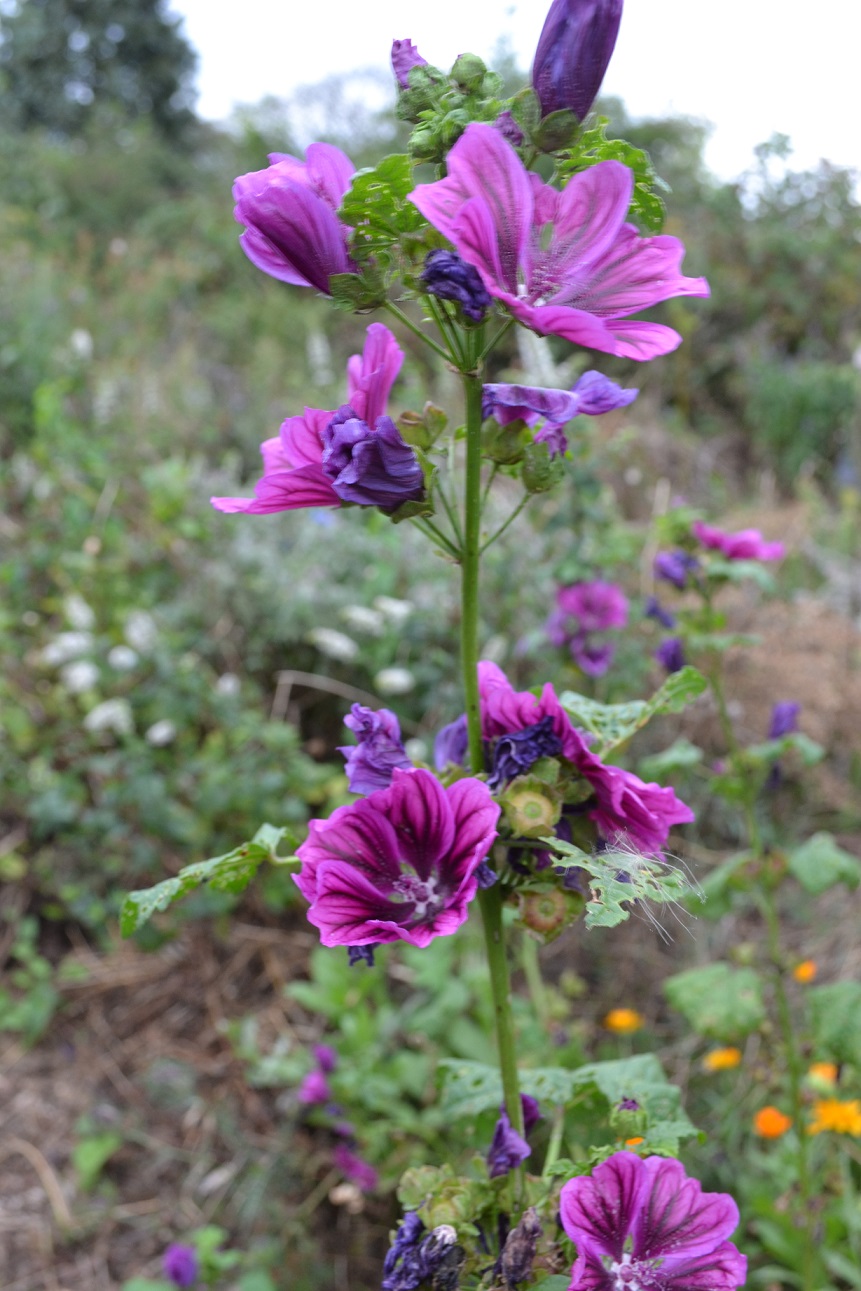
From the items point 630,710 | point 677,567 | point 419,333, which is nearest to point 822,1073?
point 677,567

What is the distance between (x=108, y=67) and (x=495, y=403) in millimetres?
21180

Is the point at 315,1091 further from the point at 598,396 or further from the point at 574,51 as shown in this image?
the point at 574,51

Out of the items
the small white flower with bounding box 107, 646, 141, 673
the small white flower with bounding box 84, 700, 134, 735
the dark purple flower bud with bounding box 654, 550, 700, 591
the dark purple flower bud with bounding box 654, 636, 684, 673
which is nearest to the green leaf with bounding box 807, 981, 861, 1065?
the dark purple flower bud with bounding box 654, 636, 684, 673

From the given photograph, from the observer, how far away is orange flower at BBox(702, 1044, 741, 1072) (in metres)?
2.16

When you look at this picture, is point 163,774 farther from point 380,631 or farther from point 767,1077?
point 767,1077

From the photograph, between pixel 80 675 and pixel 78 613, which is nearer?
pixel 80 675

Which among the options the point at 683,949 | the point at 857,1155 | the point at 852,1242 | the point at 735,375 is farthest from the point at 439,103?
the point at 735,375

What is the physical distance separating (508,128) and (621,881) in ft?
1.95

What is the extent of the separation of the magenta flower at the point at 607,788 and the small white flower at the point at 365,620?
86.0 inches

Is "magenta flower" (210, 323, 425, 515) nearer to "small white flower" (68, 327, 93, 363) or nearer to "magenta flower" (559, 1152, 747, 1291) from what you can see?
"magenta flower" (559, 1152, 747, 1291)

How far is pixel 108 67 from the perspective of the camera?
718 inches

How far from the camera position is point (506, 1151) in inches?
35.9

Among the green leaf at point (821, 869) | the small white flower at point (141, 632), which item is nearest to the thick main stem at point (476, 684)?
the green leaf at point (821, 869)

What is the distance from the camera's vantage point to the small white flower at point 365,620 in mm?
3094
